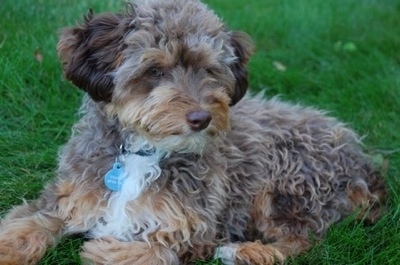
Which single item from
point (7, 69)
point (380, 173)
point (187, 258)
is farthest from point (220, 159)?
point (7, 69)

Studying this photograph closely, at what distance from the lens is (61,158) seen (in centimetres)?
423

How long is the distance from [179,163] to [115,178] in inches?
12.9

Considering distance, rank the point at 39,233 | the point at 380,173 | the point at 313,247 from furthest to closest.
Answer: the point at 380,173, the point at 313,247, the point at 39,233

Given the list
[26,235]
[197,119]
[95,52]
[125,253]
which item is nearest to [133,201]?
[125,253]

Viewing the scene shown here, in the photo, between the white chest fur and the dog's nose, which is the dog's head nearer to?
the dog's nose

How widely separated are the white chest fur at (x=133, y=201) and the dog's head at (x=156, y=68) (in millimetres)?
250

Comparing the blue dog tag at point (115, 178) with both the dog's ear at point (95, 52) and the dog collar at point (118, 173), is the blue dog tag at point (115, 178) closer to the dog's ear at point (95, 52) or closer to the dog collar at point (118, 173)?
the dog collar at point (118, 173)

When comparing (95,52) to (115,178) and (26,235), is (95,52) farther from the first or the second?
(26,235)

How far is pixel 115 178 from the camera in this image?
3.96 meters

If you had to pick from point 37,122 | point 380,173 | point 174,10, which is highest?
point 174,10

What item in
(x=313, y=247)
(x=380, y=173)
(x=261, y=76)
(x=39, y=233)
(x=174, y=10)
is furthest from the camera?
(x=261, y=76)

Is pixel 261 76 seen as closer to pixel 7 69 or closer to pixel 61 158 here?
pixel 7 69

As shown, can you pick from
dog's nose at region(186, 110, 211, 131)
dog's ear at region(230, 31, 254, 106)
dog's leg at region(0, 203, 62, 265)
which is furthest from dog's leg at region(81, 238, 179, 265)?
dog's ear at region(230, 31, 254, 106)

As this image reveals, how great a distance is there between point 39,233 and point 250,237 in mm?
1193
